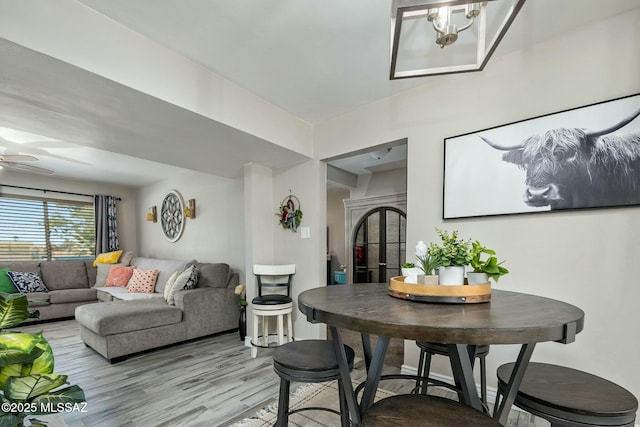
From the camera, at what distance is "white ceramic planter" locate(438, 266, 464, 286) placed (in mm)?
1182

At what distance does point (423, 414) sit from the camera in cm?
88

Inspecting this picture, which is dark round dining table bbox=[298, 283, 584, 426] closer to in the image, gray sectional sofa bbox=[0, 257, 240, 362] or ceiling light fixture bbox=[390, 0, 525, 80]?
ceiling light fixture bbox=[390, 0, 525, 80]

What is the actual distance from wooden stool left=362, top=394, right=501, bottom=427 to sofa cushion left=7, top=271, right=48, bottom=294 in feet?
18.1

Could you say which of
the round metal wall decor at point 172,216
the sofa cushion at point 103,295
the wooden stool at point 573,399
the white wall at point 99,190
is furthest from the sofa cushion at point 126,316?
the white wall at point 99,190

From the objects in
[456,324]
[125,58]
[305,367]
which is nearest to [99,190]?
[125,58]

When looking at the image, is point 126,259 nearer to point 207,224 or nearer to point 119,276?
point 119,276

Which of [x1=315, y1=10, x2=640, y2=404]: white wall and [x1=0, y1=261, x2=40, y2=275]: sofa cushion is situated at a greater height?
[x1=315, y1=10, x2=640, y2=404]: white wall

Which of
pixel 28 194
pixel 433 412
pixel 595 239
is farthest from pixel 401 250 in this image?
pixel 28 194

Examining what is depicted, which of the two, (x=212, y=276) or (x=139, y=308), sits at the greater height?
(x=212, y=276)

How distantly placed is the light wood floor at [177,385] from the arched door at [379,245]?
239 cm

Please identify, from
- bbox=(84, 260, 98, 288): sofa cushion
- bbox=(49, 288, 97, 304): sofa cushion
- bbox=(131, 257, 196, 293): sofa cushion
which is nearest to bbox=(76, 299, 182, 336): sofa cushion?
bbox=(131, 257, 196, 293): sofa cushion

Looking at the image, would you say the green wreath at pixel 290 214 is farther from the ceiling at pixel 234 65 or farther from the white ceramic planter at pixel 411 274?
the white ceramic planter at pixel 411 274

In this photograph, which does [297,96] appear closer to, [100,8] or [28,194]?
[100,8]

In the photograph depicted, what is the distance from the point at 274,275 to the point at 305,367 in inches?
75.5
